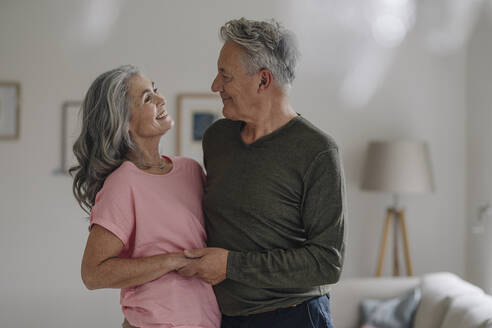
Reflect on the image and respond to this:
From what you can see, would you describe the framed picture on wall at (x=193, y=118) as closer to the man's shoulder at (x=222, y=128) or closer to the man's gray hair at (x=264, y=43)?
the man's shoulder at (x=222, y=128)

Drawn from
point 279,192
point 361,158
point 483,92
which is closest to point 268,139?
point 279,192

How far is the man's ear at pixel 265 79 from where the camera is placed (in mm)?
1628

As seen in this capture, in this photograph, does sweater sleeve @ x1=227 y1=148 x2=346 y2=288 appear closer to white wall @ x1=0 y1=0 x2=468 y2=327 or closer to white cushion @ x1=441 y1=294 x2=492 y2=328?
white cushion @ x1=441 y1=294 x2=492 y2=328

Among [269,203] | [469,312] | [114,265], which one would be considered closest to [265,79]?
[269,203]

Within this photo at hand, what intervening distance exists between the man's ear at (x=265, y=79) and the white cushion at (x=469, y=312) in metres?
1.68

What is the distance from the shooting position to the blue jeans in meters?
1.61

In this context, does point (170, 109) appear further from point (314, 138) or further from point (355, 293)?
point (314, 138)

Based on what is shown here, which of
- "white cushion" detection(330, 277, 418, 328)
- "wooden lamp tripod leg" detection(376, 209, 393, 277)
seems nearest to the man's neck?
"white cushion" detection(330, 277, 418, 328)

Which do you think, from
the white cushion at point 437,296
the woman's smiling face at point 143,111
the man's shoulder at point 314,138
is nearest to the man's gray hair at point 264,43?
the man's shoulder at point 314,138

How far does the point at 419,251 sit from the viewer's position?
4.12m

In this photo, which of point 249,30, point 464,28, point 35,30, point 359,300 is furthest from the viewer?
point 464,28

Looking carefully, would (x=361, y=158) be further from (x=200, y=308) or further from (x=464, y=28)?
(x=200, y=308)

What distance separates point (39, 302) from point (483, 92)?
11.7ft

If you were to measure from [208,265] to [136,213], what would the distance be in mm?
277
